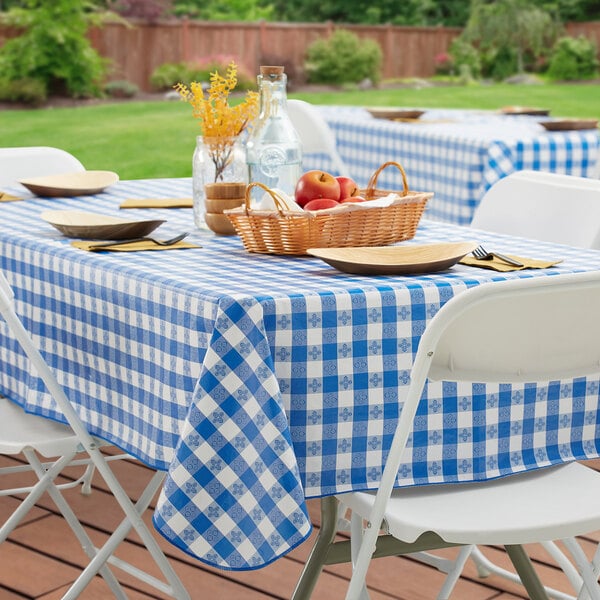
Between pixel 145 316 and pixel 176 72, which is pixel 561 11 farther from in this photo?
pixel 145 316

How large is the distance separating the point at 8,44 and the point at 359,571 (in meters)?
14.1

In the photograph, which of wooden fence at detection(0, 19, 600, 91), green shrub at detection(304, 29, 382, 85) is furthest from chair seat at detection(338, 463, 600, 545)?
green shrub at detection(304, 29, 382, 85)

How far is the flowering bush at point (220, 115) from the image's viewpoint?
2.59 metres

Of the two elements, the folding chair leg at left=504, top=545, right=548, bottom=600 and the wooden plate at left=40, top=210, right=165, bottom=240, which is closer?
the folding chair leg at left=504, top=545, right=548, bottom=600

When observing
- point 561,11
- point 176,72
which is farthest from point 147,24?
point 561,11

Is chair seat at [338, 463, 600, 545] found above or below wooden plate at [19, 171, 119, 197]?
below

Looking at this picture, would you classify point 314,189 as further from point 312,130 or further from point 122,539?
point 312,130

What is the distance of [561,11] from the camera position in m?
23.0

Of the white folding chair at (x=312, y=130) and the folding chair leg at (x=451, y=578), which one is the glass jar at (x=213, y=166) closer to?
the folding chair leg at (x=451, y=578)

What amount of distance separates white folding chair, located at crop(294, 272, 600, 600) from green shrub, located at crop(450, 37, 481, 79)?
19621mm

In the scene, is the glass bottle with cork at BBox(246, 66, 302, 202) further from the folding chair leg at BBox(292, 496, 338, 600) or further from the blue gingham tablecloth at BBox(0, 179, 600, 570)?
the folding chair leg at BBox(292, 496, 338, 600)

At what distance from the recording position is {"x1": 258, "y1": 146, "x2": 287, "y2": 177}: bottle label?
8.71 ft

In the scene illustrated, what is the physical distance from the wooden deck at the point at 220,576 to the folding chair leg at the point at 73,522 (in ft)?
0.50

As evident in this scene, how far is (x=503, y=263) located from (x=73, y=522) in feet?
3.42
